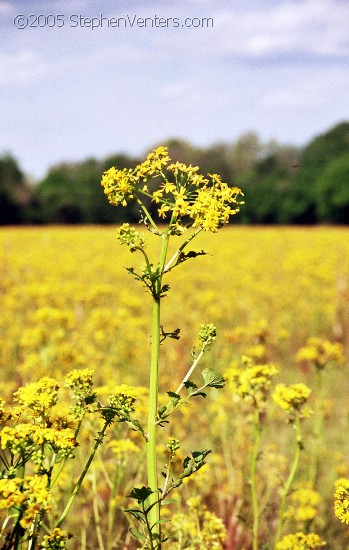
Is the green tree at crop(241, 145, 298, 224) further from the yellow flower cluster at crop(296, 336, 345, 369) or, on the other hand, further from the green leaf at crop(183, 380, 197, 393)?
the green leaf at crop(183, 380, 197, 393)

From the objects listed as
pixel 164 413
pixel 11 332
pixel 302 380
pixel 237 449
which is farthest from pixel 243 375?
pixel 302 380

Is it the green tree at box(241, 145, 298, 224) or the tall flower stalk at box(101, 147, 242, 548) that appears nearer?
the tall flower stalk at box(101, 147, 242, 548)

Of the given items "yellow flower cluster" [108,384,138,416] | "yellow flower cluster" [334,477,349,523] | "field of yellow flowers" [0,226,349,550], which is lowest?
"field of yellow flowers" [0,226,349,550]

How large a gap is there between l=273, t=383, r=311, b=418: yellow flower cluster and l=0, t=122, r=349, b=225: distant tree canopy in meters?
28.6

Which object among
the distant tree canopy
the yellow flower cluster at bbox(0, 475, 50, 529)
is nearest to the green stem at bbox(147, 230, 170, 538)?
the yellow flower cluster at bbox(0, 475, 50, 529)

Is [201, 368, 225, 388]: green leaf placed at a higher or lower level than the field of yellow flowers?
higher

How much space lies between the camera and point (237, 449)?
4746mm

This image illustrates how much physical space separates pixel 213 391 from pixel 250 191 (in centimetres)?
3224

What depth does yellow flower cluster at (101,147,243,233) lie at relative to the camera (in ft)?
5.85

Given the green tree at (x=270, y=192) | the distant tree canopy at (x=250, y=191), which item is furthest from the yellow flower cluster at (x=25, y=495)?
the green tree at (x=270, y=192)

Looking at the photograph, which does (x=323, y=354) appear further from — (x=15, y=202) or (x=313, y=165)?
(x=313, y=165)

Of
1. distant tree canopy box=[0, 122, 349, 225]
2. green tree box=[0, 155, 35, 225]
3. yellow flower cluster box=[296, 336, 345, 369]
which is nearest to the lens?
yellow flower cluster box=[296, 336, 345, 369]

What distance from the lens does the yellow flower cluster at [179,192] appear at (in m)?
1.78

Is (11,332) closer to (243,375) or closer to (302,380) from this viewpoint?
(302,380)
